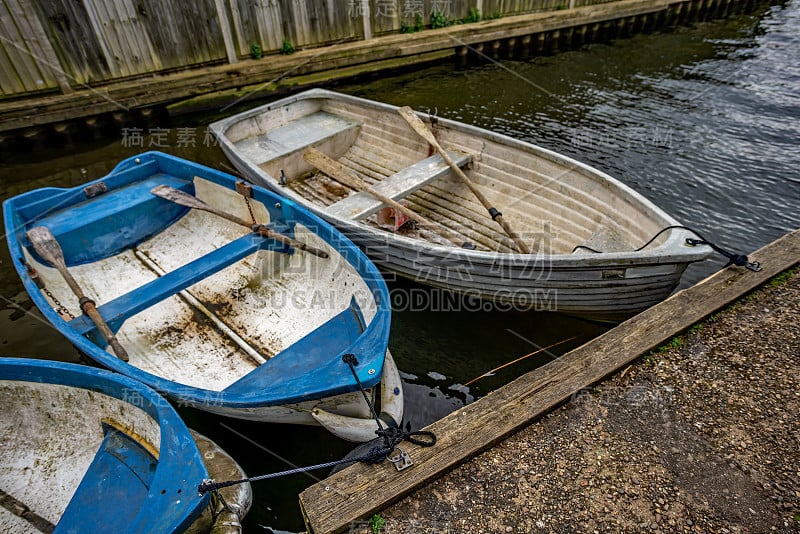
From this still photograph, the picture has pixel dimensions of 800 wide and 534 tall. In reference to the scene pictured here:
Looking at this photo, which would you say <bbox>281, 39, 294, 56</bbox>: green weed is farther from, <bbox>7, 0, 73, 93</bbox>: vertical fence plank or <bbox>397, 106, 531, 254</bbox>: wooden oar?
<bbox>397, 106, 531, 254</bbox>: wooden oar

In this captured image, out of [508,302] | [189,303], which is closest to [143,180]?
[189,303]

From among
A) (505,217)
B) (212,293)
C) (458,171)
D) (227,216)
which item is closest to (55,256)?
(212,293)

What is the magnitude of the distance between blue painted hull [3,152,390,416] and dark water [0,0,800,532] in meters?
1.07

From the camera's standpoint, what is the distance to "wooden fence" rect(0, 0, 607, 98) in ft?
30.0

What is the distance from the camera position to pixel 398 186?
6.46m

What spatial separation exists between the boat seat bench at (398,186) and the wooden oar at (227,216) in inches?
30.0

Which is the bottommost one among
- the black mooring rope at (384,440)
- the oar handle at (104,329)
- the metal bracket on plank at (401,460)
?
the metal bracket on plank at (401,460)

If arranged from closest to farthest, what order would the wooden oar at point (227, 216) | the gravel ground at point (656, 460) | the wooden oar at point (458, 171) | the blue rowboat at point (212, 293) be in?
the gravel ground at point (656, 460), the blue rowboat at point (212, 293), the wooden oar at point (227, 216), the wooden oar at point (458, 171)

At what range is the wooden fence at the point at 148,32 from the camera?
30.0 feet

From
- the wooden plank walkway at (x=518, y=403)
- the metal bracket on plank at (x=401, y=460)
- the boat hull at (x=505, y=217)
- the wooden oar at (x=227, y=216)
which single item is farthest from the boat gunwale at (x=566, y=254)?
the metal bracket on plank at (x=401, y=460)

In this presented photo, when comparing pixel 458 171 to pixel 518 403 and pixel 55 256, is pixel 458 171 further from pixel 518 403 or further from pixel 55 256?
pixel 55 256

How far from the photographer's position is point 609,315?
207 inches

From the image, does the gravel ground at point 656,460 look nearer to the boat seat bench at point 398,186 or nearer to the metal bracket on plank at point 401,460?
the metal bracket on plank at point 401,460

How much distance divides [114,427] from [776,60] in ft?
60.4
